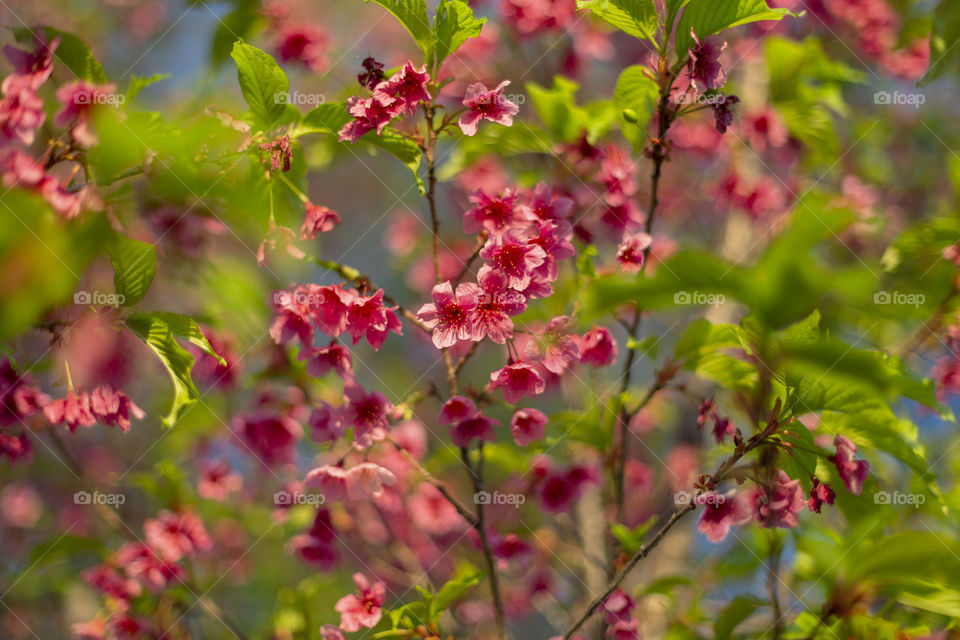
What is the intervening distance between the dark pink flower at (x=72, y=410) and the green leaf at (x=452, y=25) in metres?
1.17

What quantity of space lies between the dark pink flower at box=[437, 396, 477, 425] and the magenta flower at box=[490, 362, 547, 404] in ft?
0.22

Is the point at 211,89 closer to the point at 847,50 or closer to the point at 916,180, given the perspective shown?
the point at 847,50

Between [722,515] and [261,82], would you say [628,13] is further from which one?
[722,515]

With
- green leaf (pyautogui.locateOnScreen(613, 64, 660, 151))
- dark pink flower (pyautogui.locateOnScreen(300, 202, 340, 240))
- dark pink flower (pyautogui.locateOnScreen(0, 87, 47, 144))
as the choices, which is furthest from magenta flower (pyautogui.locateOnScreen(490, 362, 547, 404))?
dark pink flower (pyautogui.locateOnScreen(0, 87, 47, 144))

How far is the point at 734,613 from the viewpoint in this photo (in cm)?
166

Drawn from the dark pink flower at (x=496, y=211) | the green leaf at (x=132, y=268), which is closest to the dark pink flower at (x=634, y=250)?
the dark pink flower at (x=496, y=211)

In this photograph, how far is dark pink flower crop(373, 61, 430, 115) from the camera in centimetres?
144

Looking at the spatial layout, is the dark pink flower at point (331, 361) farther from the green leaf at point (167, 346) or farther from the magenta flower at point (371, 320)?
the green leaf at point (167, 346)

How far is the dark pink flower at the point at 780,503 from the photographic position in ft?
4.46

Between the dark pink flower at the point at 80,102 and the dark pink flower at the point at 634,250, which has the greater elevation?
the dark pink flower at the point at 634,250

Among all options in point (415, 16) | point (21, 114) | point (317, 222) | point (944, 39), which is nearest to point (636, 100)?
point (415, 16)

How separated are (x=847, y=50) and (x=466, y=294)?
257 centimetres

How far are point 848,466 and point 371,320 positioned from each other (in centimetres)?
107

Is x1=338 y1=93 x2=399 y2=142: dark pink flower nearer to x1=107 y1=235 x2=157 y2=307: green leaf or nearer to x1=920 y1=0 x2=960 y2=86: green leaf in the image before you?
x1=107 y1=235 x2=157 y2=307: green leaf
